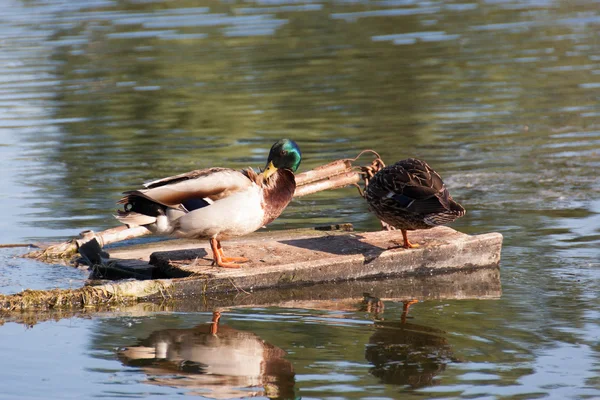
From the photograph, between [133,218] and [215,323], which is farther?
[133,218]

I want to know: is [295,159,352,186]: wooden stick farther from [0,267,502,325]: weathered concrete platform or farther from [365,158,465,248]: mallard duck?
[0,267,502,325]: weathered concrete platform

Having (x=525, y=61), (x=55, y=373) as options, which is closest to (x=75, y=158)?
(x=55, y=373)

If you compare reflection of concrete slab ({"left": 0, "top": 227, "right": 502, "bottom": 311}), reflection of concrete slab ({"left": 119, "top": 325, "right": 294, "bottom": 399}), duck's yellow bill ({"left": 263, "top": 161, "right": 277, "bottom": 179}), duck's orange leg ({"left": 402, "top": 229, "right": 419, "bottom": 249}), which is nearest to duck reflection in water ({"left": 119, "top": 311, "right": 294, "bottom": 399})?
reflection of concrete slab ({"left": 119, "top": 325, "right": 294, "bottom": 399})

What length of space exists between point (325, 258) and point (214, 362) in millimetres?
1858

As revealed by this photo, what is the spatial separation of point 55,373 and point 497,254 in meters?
3.45

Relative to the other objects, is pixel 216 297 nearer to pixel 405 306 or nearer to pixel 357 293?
pixel 357 293

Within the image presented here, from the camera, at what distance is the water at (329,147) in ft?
17.6

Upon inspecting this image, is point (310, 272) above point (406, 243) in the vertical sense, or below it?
below

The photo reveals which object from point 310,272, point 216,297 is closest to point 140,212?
point 216,297

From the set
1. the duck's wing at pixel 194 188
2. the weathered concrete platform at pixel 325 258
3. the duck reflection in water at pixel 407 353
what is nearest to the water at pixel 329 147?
the duck reflection in water at pixel 407 353

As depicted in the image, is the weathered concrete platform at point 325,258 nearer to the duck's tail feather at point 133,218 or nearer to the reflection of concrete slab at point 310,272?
the reflection of concrete slab at point 310,272

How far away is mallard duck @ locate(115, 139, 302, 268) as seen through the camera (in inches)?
264

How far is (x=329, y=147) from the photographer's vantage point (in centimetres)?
1207

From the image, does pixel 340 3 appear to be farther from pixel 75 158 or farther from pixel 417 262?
pixel 417 262
